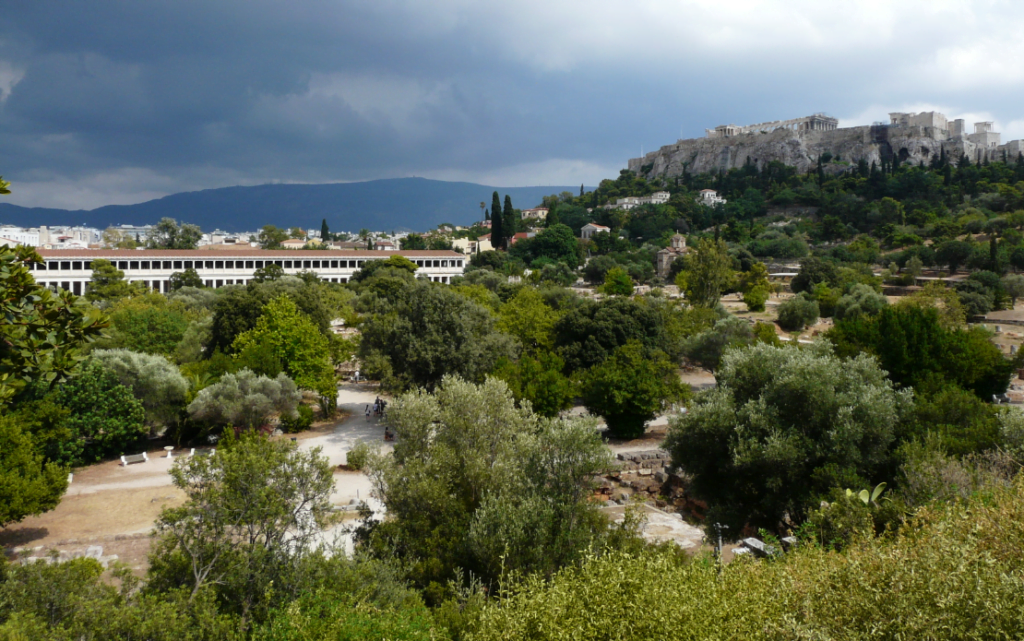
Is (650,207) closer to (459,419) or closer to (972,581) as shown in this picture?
(459,419)

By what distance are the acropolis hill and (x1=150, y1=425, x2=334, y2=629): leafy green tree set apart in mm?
117415

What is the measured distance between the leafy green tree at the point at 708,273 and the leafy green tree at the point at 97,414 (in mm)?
32301

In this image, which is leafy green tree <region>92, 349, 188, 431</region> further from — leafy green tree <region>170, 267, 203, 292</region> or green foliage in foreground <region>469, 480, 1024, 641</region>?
leafy green tree <region>170, 267, 203, 292</region>

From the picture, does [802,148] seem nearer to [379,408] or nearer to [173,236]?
[173,236]

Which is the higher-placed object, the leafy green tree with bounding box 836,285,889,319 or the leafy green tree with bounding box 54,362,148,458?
the leafy green tree with bounding box 836,285,889,319

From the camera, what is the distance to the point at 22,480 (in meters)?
13.0

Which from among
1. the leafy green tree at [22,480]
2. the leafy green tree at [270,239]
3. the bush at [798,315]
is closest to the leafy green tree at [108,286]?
the leafy green tree at [22,480]

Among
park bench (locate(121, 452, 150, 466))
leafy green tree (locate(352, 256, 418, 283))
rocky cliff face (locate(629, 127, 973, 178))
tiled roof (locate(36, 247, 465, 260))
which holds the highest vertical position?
rocky cliff face (locate(629, 127, 973, 178))

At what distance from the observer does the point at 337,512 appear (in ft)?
35.4

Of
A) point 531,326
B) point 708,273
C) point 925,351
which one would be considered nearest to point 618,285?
point 708,273

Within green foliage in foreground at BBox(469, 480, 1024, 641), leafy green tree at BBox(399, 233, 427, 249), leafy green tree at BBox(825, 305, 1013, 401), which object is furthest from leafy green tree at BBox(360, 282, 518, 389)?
leafy green tree at BBox(399, 233, 427, 249)

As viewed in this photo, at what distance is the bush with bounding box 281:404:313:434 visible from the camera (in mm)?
22141

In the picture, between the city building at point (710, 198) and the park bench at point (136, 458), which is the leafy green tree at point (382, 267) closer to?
the park bench at point (136, 458)

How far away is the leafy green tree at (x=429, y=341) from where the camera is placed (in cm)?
2198
